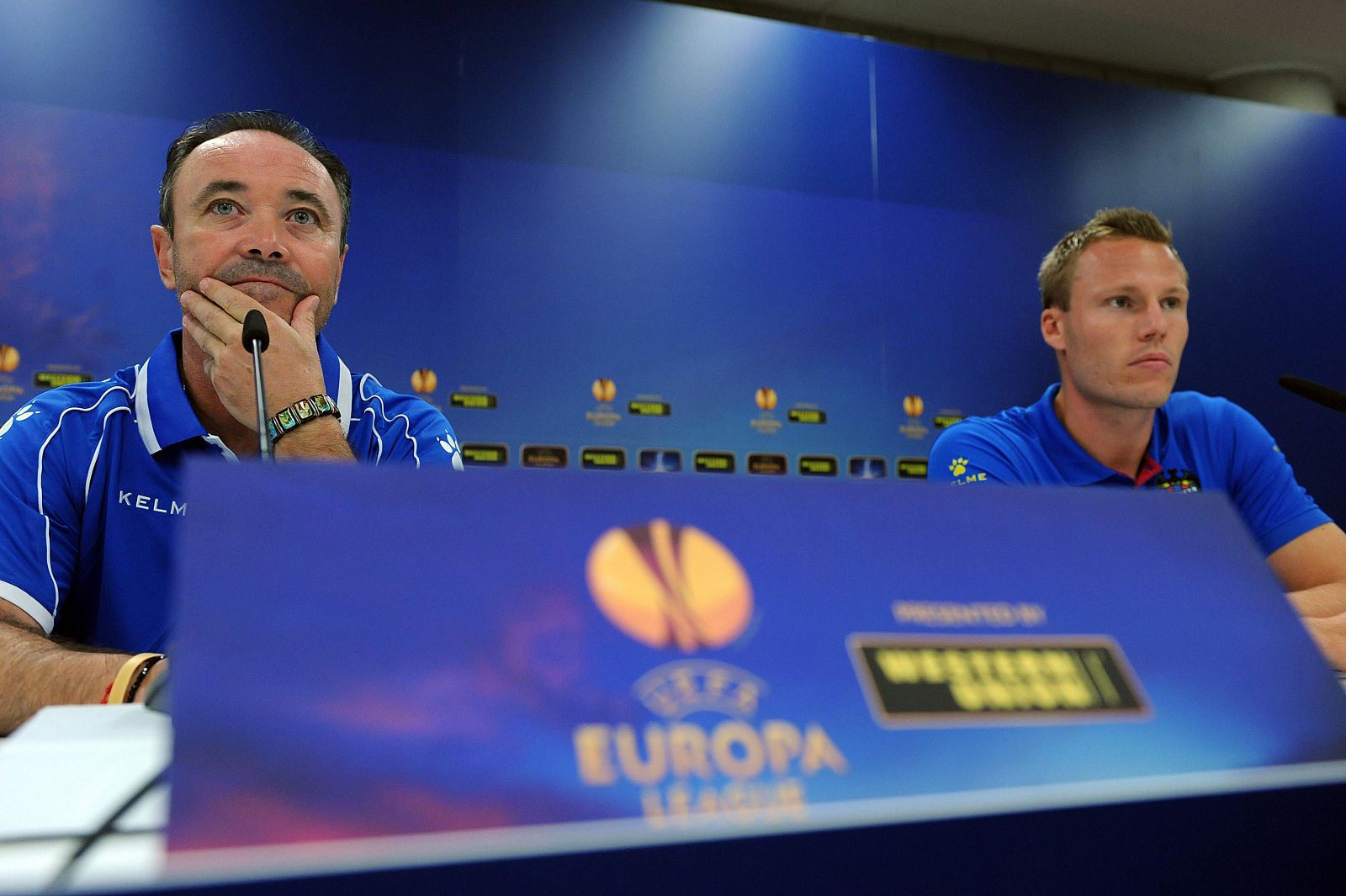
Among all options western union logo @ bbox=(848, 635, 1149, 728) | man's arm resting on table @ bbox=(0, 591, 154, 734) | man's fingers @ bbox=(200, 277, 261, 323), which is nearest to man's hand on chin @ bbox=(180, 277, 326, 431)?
man's fingers @ bbox=(200, 277, 261, 323)

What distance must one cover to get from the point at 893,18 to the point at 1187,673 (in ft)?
11.3

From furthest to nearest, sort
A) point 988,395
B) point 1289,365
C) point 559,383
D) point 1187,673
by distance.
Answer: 1. point 1289,365
2. point 988,395
3. point 559,383
4. point 1187,673

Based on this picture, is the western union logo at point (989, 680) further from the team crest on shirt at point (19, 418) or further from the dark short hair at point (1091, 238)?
the dark short hair at point (1091, 238)

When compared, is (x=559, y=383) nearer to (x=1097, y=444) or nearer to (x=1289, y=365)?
(x=1097, y=444)

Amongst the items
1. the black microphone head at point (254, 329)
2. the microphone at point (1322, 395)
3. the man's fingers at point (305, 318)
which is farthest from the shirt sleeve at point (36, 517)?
the microphone at point (1322, 395)

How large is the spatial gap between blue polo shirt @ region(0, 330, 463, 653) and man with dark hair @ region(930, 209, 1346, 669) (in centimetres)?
107

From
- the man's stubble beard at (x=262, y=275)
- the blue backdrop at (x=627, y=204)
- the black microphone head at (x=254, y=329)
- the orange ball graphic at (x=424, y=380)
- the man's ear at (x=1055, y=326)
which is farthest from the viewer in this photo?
the orange ball graphic at (x=424, y=380)

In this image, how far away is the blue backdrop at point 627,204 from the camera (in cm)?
214

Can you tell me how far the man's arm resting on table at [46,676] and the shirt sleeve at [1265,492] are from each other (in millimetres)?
1548

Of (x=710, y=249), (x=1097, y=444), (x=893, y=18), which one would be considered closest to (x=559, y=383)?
Result: (x=710, y=249)

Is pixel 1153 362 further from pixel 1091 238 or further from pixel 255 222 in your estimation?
pixel 255 222

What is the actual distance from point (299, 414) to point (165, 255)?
1.19ft

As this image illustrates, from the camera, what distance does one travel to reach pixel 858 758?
329mm

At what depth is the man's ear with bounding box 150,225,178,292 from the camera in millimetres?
1223
